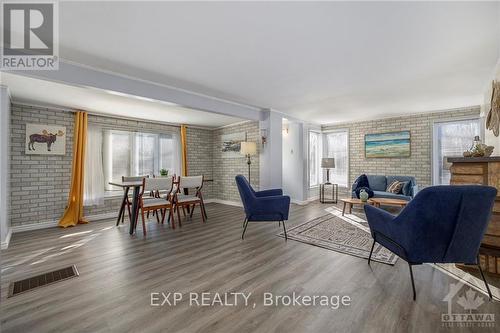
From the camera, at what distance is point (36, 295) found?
1.97 metres

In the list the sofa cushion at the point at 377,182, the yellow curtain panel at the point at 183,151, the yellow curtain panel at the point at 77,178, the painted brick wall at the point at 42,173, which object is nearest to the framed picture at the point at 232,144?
the yellow curtain panel at the point at 183,151

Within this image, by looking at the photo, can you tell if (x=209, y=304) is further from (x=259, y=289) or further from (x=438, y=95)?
(x=438, y=95)

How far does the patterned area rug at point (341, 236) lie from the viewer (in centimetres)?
276

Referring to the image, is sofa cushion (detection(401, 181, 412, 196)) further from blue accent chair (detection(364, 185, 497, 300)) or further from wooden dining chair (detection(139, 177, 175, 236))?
wooden dining chair (detection(139, 177, 175, 236))

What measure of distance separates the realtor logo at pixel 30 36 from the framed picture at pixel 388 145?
6.48 metres

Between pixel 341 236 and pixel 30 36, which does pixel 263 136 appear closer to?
pixel 341 236

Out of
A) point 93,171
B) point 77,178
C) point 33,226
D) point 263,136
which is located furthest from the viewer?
point 263,136

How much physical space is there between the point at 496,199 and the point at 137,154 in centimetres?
621

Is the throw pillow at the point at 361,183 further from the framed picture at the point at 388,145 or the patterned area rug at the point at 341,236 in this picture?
the patterned area rug at the point at 341,236

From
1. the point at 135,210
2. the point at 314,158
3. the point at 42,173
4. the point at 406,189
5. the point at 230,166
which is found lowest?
the point at 135,210

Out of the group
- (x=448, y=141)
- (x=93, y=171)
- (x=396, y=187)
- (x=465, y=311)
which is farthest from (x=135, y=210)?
(x=448, y=141)

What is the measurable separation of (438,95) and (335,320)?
4375mm

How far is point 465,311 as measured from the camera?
1.71 m

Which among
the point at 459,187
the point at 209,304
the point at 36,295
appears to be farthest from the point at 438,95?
the point at 36,295
